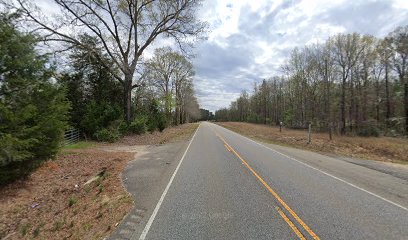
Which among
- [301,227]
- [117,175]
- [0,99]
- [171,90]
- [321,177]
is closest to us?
[301,227]

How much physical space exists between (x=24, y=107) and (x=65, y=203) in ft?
12.4

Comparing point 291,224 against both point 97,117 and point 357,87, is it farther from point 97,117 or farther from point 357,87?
point 357,87

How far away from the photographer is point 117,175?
1128 centimetres

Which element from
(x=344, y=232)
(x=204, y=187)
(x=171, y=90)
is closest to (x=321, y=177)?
(x=204, y=187)

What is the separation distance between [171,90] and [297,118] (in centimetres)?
3377

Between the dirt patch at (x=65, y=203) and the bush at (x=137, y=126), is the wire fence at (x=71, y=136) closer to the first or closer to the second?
the bush at (x=137, y=126)

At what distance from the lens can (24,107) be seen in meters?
10.0

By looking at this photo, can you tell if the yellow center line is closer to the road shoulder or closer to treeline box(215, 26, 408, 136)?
the road shoulder

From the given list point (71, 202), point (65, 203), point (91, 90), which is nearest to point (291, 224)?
point (71, 202)

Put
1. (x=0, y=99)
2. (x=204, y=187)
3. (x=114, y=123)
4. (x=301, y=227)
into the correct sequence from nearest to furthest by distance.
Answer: (x=301, y=227), (x=204, y=187), (x=0, y=99), (x=114, y=123)

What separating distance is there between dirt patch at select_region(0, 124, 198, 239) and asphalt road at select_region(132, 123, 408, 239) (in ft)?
4.20

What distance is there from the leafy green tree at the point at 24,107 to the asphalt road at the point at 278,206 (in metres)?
5.19

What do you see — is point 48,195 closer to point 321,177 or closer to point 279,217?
point 279,217

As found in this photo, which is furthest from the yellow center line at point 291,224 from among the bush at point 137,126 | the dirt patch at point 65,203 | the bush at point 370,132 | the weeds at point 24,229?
the bush at point 370,132
